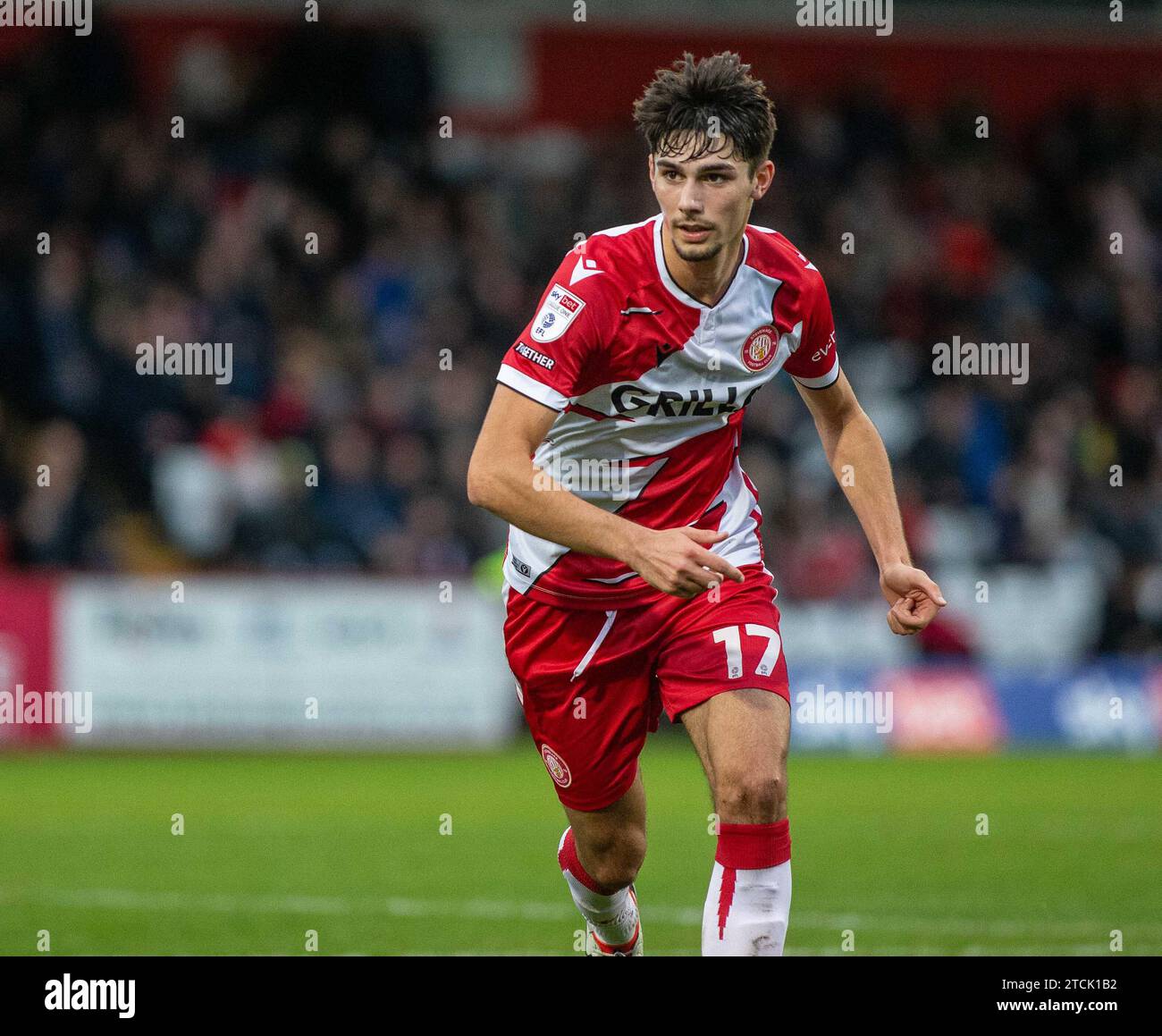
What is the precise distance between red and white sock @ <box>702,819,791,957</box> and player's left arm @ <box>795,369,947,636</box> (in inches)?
31.5

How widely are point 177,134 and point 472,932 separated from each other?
13.1m

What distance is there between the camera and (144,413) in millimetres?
17125

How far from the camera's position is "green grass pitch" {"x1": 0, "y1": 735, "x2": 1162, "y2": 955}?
Result: 7797mm

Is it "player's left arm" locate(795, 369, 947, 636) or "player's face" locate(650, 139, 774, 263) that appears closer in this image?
"player's face" locate(650, 139, 774, 263)

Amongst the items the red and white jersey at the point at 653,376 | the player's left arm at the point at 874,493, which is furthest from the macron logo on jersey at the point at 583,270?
the player's left arm at the point at 874,493

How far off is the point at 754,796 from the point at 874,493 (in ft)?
4.15

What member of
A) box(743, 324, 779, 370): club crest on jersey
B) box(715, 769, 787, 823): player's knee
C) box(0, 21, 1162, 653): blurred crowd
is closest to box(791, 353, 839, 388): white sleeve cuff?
box(743, 324, 779, 370): club crest on jersey

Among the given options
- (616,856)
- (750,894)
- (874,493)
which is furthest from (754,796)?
(874,493)

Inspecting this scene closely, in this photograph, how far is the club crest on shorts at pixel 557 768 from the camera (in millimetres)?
6215

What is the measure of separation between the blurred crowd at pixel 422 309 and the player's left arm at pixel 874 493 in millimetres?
10546

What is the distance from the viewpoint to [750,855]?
211 inches

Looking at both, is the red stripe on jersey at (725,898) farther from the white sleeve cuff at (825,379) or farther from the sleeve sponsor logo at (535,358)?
the white sleeve cuff at (825,379)

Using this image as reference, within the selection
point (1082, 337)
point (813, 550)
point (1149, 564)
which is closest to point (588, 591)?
point (813, 550)

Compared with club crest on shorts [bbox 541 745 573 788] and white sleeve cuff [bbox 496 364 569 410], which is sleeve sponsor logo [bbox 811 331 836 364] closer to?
white sleeve cuff [bbox 496 364 569 410]
